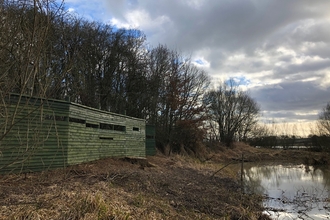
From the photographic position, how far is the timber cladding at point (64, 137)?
26.1ft

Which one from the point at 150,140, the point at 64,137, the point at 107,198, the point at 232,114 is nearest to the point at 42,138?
the point at 64,137

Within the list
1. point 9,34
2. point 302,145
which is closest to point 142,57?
point 9,34

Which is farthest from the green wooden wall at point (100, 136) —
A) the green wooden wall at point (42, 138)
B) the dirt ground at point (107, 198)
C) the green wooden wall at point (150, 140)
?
the green wooden wall at point (150, 140)

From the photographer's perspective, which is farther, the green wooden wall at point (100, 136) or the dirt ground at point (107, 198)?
the green wooden wall at point (100, 136)

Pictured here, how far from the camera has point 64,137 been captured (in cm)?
996

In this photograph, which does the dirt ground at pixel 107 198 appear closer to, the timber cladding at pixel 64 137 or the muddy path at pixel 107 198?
the muddy path at pixel 107 198

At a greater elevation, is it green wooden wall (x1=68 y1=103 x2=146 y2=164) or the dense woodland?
the dense woodland

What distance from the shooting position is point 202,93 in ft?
89.2

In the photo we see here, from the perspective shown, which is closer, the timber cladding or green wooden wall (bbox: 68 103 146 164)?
the timber cladding

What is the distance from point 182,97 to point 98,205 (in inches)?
778

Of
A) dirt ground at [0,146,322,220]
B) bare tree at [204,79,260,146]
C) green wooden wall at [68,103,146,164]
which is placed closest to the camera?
dirt ground at [0,146,322,220]

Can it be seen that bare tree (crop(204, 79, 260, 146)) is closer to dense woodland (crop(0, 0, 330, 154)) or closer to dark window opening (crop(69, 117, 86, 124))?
dense woodland (crop(0, 0, 330, 154))

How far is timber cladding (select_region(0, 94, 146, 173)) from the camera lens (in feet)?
26.1

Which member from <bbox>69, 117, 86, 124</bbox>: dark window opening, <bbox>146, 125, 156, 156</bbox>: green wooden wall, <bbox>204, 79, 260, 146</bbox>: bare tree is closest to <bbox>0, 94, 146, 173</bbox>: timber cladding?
<bbox>69, 117, 86, 124</bbox>: dark window opening
